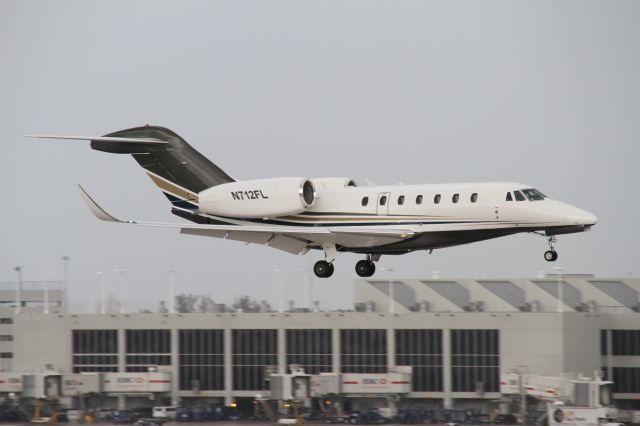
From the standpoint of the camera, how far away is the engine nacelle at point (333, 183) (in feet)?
139

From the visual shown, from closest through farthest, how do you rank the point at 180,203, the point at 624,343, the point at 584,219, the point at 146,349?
the point at 584,219
the point at 180,203
the point at 624,343
the point at 146,349

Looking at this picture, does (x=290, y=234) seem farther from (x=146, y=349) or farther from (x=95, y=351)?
(x=95, y=351)

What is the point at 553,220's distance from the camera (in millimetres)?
37938

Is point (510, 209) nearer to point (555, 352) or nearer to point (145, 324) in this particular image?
point (555, 352)

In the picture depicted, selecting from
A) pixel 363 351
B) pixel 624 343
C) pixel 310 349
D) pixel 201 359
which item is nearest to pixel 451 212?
pixel 363 351

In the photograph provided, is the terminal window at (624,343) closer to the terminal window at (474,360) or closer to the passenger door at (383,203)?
the terminal window at (474,360)

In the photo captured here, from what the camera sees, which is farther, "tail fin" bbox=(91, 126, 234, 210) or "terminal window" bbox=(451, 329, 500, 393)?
"terminal window" bbox=(451, 329, 500, 393)

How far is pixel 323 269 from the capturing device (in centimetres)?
4228

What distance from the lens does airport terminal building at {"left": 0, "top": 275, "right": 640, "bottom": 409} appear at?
228ft

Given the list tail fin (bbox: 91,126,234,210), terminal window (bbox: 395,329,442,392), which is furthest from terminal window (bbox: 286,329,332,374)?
tail fin (bbox: 91,126,234,210)

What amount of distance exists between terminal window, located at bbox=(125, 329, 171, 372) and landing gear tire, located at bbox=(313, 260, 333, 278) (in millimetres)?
34001

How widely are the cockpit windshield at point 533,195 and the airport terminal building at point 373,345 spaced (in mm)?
30717

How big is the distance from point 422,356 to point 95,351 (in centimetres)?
2046

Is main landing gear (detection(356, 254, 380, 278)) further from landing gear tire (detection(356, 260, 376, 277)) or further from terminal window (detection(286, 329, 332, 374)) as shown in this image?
terminal window (detection(286, 329, 332, 374))
